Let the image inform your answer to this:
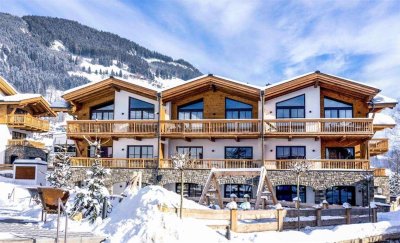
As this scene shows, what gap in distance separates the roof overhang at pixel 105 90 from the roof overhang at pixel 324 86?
25.4ft

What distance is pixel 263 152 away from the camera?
85.0 ft

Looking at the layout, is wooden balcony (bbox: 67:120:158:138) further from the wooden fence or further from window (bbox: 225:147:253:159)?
the wooden fence

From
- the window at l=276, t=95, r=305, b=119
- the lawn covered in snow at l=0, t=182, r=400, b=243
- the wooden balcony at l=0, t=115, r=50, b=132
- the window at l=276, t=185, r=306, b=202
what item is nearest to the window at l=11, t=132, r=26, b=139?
the wooden balcony at l=0, t=115, r=50, b=132

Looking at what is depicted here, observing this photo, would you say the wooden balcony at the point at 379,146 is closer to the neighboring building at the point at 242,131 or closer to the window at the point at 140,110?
the neighboring building at the point at 242,131

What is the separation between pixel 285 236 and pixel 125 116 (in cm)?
1726

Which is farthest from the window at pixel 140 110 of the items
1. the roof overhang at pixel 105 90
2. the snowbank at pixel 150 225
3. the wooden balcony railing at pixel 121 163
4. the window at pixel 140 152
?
the snowbank at pixel 150 225

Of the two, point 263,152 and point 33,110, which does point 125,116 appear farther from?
point 33,110

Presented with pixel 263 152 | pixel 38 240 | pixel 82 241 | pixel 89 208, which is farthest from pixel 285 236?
pixel 263 152

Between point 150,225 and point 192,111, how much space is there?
1661 centimetres

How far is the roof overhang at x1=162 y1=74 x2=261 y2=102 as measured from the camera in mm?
26984

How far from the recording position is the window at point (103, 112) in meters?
30.0

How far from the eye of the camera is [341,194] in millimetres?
26734

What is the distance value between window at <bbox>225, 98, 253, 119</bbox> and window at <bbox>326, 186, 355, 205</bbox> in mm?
6882

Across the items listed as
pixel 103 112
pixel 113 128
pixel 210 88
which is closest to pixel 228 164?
pixel 210 88
